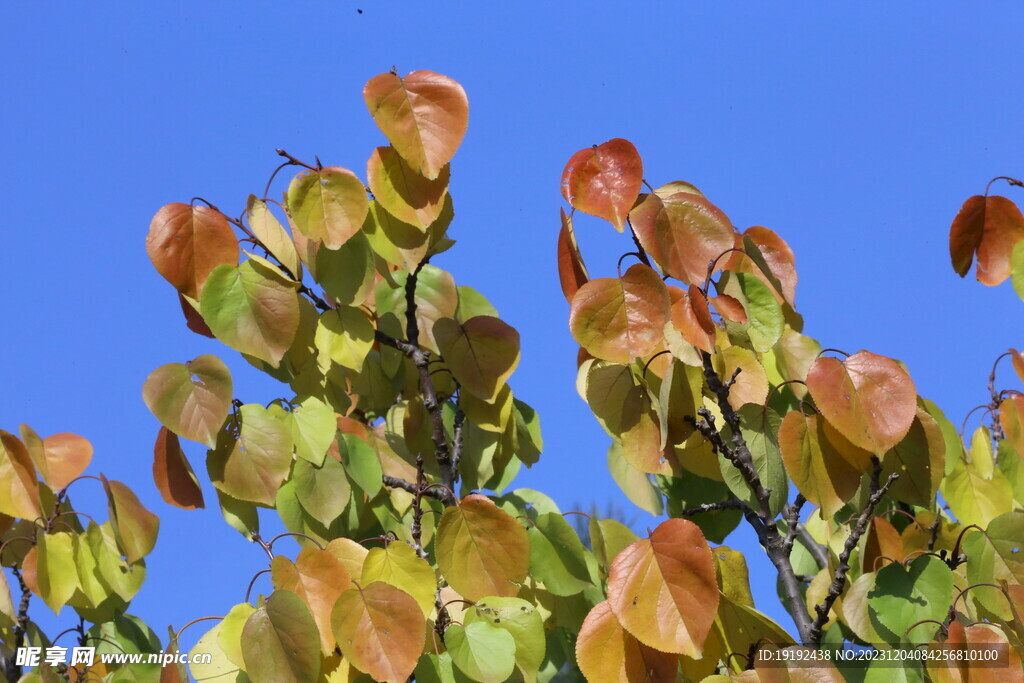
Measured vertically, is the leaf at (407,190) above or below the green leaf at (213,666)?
above

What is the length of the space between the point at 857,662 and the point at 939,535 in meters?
0.48

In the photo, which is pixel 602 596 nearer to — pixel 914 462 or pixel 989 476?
pixel 914 462

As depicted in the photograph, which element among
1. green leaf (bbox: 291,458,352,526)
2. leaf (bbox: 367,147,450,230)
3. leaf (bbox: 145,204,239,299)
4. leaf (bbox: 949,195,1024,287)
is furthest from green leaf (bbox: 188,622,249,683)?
leaf (bbox: 949,195,1024,287)

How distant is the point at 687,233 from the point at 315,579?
2.03 ft

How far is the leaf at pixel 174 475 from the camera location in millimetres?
1469

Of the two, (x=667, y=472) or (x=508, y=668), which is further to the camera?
(x=667, y=472)

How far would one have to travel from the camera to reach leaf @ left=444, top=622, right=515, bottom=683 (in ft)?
3.86

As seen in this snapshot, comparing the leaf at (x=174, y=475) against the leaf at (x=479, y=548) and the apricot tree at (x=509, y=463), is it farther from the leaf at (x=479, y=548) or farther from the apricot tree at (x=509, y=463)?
the leaf at (x=479, y=548)

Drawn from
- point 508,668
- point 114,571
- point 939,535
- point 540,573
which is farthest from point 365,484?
point 939,535

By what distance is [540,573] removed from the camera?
1396 mm

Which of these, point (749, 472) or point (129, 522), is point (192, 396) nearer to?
point (129, 522)

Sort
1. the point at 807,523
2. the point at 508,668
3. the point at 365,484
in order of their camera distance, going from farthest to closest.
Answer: the point at 807,523
the point at 365,484
the point at 508,668

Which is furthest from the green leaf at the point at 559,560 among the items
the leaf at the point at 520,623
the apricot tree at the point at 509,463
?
the leaf at the point at 520,623

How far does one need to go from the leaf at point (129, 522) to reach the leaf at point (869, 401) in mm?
1049
